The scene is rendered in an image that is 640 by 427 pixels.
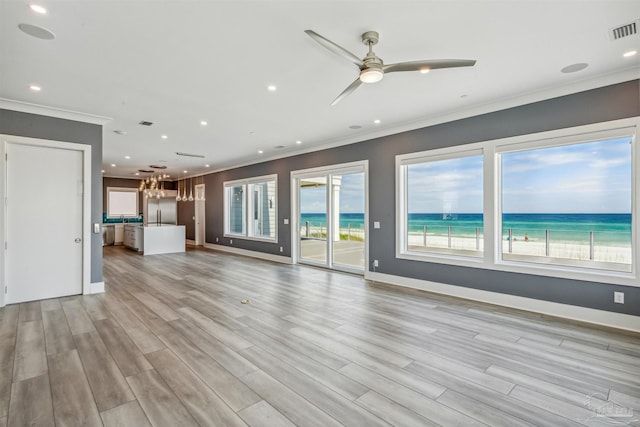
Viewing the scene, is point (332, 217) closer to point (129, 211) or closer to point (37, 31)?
point (37, 31)

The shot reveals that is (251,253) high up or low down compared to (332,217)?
down

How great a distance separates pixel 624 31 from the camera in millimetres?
2684

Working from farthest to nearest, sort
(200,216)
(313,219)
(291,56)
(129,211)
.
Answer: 1. (129,211)
2. (200,216)
3. (313,219)
4. (291,56)

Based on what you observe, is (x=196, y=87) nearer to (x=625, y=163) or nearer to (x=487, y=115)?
(x=487, y=115)

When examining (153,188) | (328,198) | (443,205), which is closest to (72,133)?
(153,188)

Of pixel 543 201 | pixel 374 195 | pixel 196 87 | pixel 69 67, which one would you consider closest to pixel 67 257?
pixel 69 67

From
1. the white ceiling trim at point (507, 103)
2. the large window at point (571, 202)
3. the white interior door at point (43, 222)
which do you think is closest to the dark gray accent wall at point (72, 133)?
the white interior door at point (43, 222)

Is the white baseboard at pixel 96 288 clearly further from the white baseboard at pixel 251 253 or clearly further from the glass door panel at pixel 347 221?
the glass door panel at pixel 347 221

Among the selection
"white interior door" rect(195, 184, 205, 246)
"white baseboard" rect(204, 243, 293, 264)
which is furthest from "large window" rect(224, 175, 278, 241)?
"white interior door" rect(195, 184, 205, 246)

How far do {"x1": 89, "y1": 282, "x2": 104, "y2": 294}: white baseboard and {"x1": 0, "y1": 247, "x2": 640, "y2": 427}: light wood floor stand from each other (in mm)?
388

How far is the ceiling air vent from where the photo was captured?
260cm

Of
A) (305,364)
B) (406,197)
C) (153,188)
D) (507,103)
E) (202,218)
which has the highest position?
(507,103)

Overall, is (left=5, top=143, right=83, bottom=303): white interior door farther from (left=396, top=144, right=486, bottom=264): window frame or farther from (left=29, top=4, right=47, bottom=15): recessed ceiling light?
(left=396, top=144, right=486, bottom=264): window frame

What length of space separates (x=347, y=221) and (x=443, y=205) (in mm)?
2170
